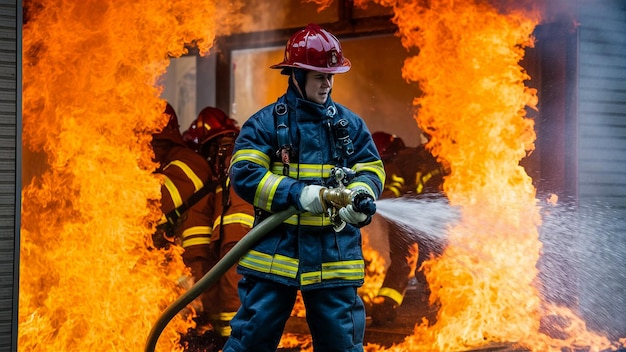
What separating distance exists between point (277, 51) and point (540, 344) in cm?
634

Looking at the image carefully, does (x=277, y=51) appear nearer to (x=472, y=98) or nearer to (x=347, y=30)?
(x=347, y=30)

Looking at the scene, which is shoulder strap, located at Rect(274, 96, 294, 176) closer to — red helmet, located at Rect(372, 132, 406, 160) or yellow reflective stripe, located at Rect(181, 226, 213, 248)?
yellow reflective stripe, located at Rect(181, 226, 213, 248)

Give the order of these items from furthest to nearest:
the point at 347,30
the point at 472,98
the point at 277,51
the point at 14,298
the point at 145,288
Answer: the point at 277,51
the point at 347,30
the point at 472,98
the point at 145,288
the point at 14,298

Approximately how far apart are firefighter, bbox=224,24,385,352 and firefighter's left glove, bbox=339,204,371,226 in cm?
21

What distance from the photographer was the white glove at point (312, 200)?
12.8ft

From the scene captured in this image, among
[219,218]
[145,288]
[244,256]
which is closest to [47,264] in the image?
[145,288]

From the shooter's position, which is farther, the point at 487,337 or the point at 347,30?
the point at 347,30

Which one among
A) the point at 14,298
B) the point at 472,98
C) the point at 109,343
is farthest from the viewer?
the point at 472,98

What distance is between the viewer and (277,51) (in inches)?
451

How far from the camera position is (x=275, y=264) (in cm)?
408

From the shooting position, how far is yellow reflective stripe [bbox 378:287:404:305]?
7.54 metres

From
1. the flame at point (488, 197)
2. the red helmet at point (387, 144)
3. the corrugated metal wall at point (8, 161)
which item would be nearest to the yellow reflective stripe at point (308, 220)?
the corrugated metal wall at point (8, 161)

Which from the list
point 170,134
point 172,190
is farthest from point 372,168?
point 170,134

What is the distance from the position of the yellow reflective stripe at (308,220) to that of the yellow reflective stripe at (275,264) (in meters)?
0.18
